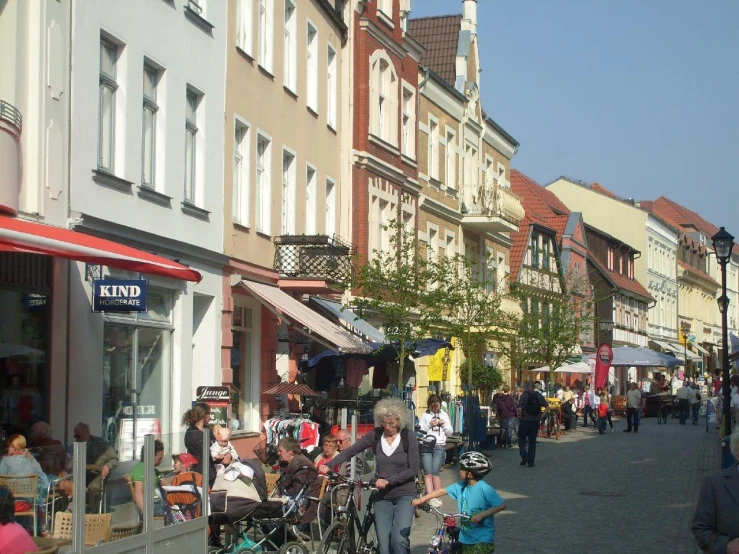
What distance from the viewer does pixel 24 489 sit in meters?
8.66

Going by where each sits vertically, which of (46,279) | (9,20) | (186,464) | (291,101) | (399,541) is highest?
(291,101)

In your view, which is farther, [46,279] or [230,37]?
[230,37]

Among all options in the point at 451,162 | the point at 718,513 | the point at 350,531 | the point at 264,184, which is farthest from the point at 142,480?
the point at 451,162

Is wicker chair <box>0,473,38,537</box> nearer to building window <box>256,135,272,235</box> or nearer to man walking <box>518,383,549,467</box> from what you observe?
building window <box>256,135,272,235</box>

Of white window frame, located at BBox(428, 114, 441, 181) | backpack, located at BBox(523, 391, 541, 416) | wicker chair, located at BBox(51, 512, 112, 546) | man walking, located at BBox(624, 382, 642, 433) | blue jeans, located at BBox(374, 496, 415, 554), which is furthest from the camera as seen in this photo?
man walking, located at BBox(624, 382, 642, 433)

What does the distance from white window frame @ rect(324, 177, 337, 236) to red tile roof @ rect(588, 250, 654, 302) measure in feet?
135

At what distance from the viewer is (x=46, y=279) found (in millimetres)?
15641

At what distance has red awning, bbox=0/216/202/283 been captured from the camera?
11984 millimetres

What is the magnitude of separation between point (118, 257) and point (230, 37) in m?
10.4

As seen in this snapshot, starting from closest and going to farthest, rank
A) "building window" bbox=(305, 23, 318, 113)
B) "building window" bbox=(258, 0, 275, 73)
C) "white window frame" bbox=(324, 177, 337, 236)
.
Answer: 1. "building window" bbox=(258, 0, 275, 73)
2. "building window" bbox=(305, 23, 318, 113)
3. "white window frame" bbox=(324, 177, 337, 236)

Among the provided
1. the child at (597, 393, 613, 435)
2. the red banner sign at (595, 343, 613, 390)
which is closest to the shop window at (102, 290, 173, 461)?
the child at (597, 393, 613, 435)

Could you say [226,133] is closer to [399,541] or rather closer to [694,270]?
[399,541]

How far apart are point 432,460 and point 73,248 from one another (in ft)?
26.6

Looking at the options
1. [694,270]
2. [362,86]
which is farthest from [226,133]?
[694,270]
